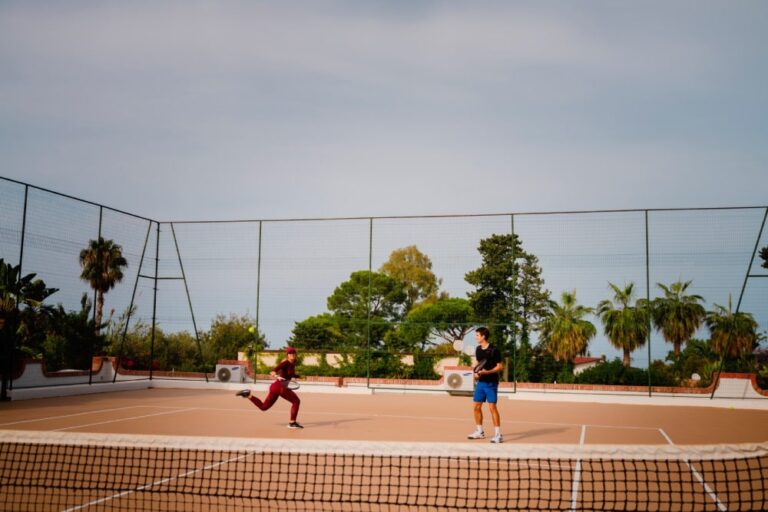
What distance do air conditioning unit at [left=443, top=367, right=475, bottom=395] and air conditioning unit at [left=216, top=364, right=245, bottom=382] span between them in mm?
6285

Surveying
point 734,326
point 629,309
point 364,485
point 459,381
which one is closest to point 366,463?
point 364,485

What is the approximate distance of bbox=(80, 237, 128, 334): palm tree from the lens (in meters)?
17.3

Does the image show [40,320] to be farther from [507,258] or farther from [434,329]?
[507,258]

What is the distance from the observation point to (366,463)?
300 inches

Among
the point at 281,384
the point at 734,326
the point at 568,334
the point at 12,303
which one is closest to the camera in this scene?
the point at 281,384

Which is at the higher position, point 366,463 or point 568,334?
point 568,334

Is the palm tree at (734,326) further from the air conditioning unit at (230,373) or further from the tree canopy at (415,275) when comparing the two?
the tree canopy at (415,275)

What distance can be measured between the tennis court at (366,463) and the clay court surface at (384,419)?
0.05m

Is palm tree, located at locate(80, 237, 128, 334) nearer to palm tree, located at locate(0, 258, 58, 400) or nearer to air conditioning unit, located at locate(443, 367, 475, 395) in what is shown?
palm tree, located at locate(0, 258, 58, 400)

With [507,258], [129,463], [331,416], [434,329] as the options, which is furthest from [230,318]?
[129,463]

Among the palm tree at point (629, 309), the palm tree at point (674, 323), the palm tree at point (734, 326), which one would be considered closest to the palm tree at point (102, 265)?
the palm tree at point (629, 309)

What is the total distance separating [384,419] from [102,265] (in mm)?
10184

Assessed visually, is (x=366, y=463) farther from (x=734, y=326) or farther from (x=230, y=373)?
(x=230, y=373)

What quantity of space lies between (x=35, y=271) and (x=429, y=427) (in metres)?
10.2
